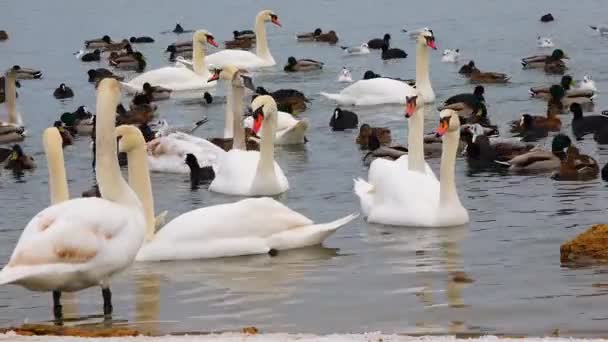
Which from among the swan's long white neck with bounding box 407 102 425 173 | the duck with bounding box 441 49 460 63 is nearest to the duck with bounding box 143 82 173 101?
the duck with bounding box 441 49 460 63

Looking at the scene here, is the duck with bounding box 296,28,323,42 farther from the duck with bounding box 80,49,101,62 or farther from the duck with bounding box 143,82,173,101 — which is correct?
the duck with bounding box 143,82,173,101

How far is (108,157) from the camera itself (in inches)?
382

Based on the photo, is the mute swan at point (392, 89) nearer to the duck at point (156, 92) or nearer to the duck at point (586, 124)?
the duck at point (156, 92)

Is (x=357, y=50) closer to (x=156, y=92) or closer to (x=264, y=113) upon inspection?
(x=156, y=92)

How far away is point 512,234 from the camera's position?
13.4 meters

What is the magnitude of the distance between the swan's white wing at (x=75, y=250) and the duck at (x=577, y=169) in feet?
28.2

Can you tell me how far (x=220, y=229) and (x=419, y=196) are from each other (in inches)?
94.1

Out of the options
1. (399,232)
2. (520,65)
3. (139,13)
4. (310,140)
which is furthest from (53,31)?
(399,232)

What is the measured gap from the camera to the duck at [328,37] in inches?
1574

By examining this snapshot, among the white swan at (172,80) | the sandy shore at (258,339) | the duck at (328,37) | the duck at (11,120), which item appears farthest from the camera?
the duck at (328,37)

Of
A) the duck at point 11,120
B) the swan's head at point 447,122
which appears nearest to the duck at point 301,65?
the duck at point 11,120

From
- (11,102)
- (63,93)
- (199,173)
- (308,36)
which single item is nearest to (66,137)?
(11,102)

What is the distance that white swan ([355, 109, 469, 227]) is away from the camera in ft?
46.2

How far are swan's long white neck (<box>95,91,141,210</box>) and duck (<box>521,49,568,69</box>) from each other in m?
21.2
